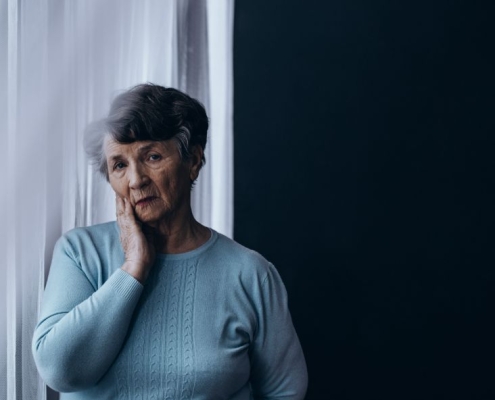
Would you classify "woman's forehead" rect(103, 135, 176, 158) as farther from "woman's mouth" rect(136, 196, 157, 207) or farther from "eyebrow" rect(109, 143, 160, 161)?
"woman's mouth" rect(136, 196, 157, 207)

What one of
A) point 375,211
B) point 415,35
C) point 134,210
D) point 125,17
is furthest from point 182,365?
point 415,35

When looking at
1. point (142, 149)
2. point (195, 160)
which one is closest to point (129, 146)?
point (142, 149)

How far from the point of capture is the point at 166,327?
155 centimetres

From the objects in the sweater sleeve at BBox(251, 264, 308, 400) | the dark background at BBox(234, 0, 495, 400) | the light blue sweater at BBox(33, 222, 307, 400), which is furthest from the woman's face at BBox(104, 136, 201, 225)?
the dark background at BBox(234, 0, 495, 400)

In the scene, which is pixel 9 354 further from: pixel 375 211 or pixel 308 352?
pixel 375 211

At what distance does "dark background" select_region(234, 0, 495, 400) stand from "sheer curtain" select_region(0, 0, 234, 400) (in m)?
0.43

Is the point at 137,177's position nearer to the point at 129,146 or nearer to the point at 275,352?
the point at 129,146

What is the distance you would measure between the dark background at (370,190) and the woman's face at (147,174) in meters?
0.85

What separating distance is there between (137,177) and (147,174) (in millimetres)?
27

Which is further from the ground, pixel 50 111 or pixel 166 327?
pixel 50 111

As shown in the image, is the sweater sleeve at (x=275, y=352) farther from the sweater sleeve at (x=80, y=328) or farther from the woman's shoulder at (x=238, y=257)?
the sweater sleeve at (x=80, y=328)

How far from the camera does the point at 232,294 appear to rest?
1623 mm

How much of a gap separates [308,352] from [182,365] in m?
0.98

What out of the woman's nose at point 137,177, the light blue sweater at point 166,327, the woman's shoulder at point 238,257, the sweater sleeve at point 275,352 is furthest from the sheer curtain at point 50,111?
the sweater sleeve at point 275,352
